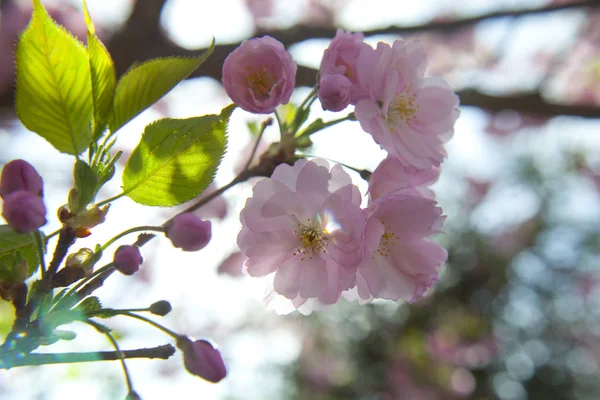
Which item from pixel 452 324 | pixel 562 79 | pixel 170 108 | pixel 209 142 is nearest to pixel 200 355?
pixel 209 142

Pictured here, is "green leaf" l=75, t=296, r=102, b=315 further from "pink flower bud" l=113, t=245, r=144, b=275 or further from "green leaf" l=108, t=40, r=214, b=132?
"green leaf" l=108, t=40, r=214, b=132

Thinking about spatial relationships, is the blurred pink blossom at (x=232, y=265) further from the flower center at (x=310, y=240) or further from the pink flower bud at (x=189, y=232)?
the pink flower bud at (x=189, y=232)

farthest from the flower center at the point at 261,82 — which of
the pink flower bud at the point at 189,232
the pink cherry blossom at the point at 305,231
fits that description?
the pink flower bud at the point at 189,232

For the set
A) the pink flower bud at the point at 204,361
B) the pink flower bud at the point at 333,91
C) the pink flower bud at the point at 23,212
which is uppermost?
the pink flower bud at the point at 23,212

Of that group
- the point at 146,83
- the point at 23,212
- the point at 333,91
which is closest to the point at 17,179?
the point at 23,212

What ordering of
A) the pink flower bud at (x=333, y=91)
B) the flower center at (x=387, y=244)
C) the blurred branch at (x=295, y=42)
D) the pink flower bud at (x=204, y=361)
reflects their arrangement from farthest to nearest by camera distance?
the blurred branch at (x=295, y=42), the flower center at (x=387, y=244), the pink flower bud at (x=333, y=91), the pink flower bud at (x=204, y=361)

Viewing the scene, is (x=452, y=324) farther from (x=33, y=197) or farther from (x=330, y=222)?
(x=33, y=197)

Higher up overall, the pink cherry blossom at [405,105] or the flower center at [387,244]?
the pink cherry blossom at [405,105]
